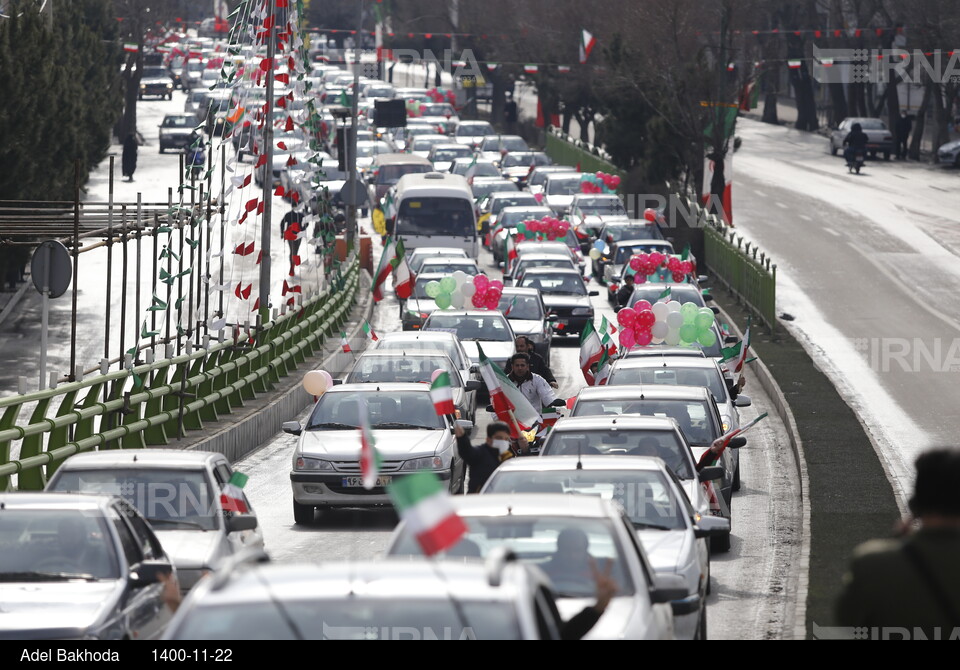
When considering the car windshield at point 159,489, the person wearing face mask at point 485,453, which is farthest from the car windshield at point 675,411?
the car windshield at point 159,489

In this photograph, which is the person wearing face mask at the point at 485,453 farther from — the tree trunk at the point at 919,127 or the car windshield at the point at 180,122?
the car windshield at the point at 180,122

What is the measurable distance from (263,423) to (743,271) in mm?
18223

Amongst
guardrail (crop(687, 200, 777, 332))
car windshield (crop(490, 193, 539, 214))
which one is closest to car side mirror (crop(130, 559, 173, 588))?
guardrail (crop(687, 200, 777, 332))

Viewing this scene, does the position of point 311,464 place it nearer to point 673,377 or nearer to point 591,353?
point 673,377

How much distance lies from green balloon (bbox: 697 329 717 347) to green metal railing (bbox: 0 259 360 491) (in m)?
6.68

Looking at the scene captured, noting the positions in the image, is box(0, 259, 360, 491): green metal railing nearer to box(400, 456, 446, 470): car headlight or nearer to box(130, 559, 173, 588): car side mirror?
box(400, 456, 446, 470): car headlight

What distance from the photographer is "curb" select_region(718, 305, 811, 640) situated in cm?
→ 1262

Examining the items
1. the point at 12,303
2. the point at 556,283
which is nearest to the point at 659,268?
the point at 556,283

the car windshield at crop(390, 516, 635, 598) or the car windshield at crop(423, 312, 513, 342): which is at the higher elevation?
the car windshield at crop(390, 516, 635, 598)

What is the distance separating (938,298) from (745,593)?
93.1ft

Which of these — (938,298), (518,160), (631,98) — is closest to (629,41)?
(631,98)

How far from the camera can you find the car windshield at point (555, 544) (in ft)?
29.1
